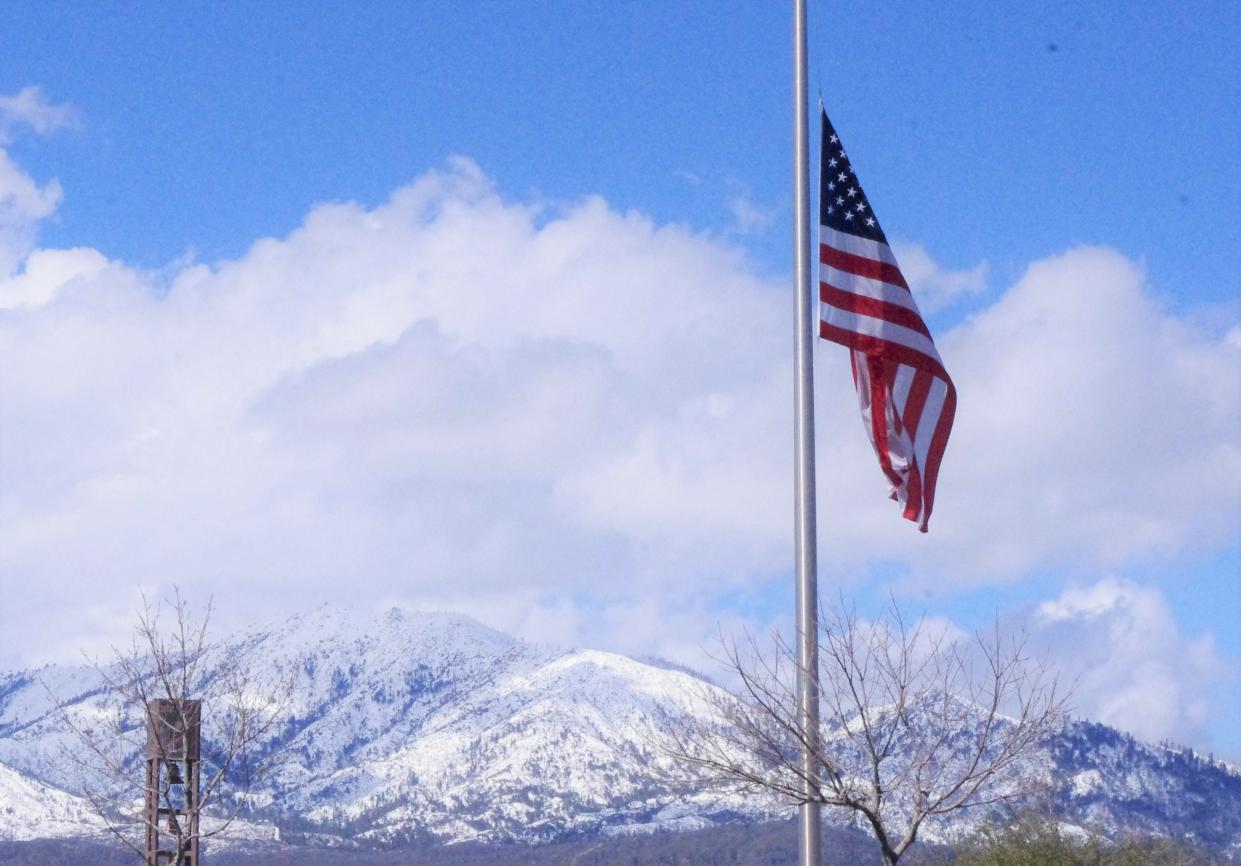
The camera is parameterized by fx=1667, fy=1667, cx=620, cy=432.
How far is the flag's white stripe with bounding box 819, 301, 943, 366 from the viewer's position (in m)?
17.0

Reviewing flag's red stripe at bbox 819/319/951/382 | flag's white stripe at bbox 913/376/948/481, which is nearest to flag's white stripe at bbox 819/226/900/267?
flag's red stripe at bbox 819/319/951/382

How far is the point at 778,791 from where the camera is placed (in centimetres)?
1639

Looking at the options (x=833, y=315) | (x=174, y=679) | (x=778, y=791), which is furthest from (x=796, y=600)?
(x=174, y=679)

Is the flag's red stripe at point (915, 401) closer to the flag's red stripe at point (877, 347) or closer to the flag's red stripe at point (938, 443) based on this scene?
the flag's red stripe at point (877, 347)

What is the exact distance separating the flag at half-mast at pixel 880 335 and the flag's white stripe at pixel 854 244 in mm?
10

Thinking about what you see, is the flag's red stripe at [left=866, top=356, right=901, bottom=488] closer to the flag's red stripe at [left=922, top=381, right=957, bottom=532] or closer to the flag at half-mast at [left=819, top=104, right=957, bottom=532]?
the flag at half-mast at [left=819, top=104, right=957, bottom=532]

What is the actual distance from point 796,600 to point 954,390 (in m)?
3.61

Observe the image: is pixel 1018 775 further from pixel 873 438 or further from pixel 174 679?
pixel 174 679

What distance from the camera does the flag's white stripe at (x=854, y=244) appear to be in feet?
56.5

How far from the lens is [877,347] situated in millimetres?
17172

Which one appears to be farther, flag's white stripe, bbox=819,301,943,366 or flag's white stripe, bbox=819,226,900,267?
flag's white stripe, bbox=819,226,900,267

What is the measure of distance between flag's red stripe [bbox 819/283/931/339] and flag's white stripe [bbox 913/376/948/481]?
566mm

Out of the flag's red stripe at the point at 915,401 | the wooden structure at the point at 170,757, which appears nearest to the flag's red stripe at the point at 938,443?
the flag's red stripe at the point at 915,401

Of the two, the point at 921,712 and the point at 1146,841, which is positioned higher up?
the point at 921,712
